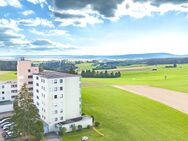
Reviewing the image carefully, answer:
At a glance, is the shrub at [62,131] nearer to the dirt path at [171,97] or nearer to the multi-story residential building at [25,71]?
the multi-story residential building at [25,71]

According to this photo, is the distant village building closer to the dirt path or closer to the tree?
the tree

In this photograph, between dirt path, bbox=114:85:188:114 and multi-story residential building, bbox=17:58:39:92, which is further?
dirt path, bbox=114:85:188:114

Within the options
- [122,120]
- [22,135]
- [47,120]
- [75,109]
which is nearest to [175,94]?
[122,120]

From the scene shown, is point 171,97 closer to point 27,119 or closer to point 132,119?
point 132,119

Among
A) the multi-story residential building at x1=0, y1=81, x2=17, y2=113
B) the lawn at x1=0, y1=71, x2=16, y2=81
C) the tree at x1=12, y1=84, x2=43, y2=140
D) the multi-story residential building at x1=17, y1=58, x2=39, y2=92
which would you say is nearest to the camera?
the tree at x1=12, y1=84, x2=43, y2=140

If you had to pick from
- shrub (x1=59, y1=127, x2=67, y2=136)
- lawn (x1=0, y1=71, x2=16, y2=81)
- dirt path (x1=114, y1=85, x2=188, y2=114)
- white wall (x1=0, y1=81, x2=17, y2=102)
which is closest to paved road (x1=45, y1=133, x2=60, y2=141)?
shrub (x1=59, y1=127, x2=67, y2=136)

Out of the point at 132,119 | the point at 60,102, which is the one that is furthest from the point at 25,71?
the point at 132,119

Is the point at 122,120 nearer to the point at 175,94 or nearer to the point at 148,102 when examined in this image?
the point at 148,102
